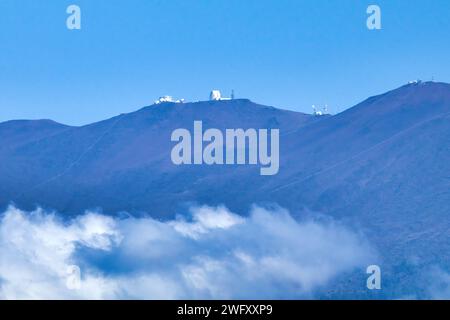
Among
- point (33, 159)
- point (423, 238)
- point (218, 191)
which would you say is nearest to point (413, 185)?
point (423, 238)

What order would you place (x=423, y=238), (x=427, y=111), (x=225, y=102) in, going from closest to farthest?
(x=423, y=238) → (x=225, y=102) → (x=427, y=111)

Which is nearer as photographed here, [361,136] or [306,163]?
[306,163]
